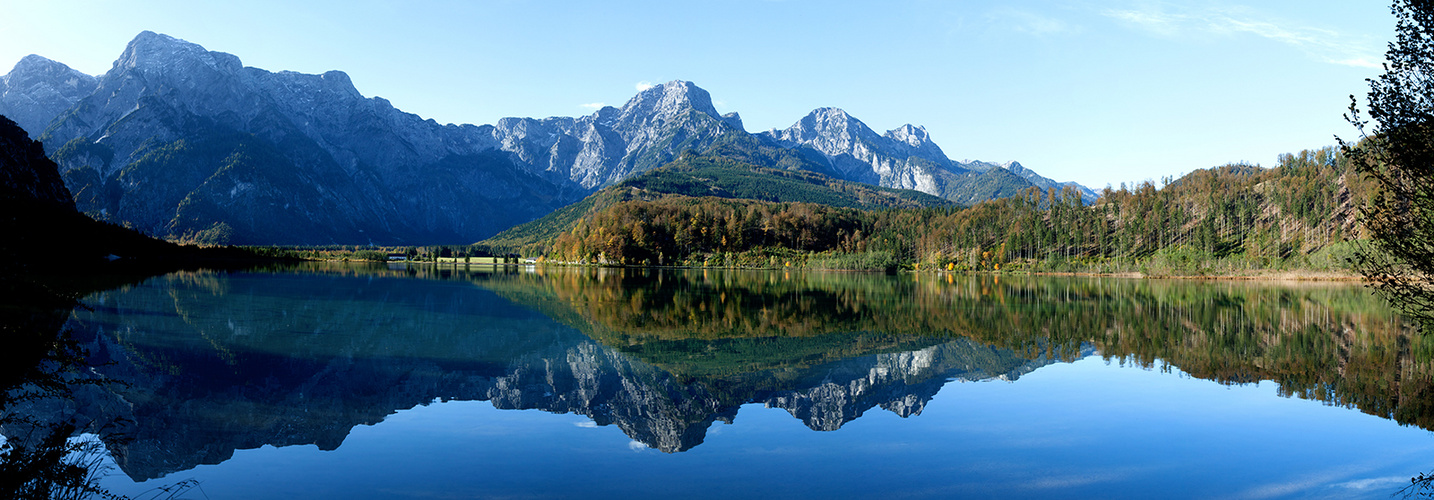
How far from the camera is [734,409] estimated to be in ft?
48.1

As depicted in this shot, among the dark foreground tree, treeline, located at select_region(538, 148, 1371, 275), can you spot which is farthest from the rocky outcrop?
the dark foreground tree

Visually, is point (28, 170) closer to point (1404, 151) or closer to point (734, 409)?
point (734, 409)

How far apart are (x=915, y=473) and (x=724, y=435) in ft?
11.4

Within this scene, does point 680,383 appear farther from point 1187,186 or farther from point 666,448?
point 1187,186

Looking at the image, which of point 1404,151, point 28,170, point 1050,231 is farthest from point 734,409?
point 1050,231

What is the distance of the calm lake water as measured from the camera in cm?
1016

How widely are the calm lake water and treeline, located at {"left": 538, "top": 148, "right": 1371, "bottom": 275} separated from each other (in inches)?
4007

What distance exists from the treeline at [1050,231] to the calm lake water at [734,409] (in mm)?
101785

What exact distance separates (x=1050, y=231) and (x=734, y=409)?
469ft

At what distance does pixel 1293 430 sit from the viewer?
528 inches

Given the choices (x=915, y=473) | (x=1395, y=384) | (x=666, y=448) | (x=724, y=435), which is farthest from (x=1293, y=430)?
(x=666, y=448)

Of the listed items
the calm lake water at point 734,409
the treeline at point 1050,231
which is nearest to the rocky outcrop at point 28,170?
the calm lake water at point 734,409

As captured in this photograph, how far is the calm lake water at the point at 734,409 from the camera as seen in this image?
1016 cm

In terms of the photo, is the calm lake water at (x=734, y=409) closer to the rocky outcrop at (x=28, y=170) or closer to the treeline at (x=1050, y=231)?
the rocky outcrop at (x=28, y=170)
